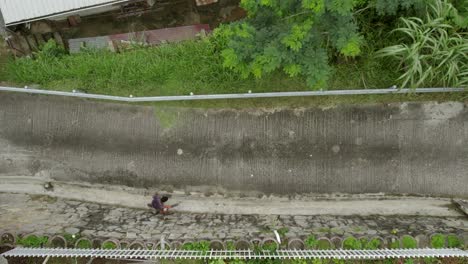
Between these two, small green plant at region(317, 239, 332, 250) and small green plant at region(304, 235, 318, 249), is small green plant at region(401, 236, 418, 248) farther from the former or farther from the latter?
small green plant at region(304, 235, 318, 249)

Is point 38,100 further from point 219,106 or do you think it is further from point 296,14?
point 296,14

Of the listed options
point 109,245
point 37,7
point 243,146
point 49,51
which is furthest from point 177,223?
point 37,7

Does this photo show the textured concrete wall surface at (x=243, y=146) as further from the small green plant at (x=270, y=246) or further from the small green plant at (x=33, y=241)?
the small green plant at (x=33, y=241)

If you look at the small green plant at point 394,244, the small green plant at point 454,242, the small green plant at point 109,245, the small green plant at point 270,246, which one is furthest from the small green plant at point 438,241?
the small green plant at point 109,245

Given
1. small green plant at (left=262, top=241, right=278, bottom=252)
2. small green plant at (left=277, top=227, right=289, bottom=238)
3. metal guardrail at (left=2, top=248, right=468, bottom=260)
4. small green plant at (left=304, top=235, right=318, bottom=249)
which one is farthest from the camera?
small green plant at (left=277, top=227, right=289, bottom=238)

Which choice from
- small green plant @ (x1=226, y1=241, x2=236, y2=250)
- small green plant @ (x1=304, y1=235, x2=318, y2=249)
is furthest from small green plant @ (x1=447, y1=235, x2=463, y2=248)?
small green plant @ (x1=226, y1=241, x2=236, y2=250)

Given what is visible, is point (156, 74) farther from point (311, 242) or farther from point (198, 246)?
point (311, 242)
